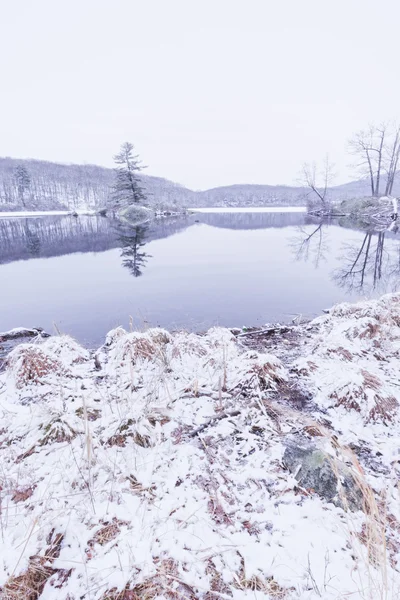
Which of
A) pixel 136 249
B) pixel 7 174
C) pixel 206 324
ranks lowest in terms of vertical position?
pixel 206 324

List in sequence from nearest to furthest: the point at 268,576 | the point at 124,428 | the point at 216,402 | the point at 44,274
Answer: the point at 268,576, the point at 124,428, the point at 216,402, the point at 44,274

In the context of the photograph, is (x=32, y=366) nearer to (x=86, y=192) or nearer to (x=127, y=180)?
(x=127, y=180)

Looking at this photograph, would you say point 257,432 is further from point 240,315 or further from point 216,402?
point 240,315

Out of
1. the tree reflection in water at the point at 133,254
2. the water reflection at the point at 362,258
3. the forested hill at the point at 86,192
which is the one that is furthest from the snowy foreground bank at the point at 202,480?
the forested hill at the point at 86,192

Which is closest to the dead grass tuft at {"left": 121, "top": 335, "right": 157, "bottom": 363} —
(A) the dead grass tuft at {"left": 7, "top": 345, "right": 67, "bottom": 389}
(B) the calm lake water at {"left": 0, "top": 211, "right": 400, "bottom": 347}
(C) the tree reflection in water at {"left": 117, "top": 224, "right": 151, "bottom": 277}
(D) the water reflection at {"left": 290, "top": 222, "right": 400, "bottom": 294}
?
(A) the dead grass tuft at {"left": 7, "top": 345, "right": 67, "bottom": 389}

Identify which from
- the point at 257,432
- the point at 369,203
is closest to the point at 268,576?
the point at 257,432

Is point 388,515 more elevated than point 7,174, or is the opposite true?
point 7,174

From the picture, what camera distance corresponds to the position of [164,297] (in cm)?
817

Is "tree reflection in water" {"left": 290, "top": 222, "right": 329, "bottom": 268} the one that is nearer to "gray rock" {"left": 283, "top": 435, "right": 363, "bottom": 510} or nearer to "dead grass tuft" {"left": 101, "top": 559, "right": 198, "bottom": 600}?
"gray rock" {"left": 283, "top": 435, "right": 363, "bottom": 510}

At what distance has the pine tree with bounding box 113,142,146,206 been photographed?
33.2 metres

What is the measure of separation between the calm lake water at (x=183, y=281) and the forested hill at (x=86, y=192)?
45849 mm

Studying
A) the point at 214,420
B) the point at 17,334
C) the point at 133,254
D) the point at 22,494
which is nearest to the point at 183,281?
the point at 17,334

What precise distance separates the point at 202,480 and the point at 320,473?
0.87m

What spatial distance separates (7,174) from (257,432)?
97308mm
